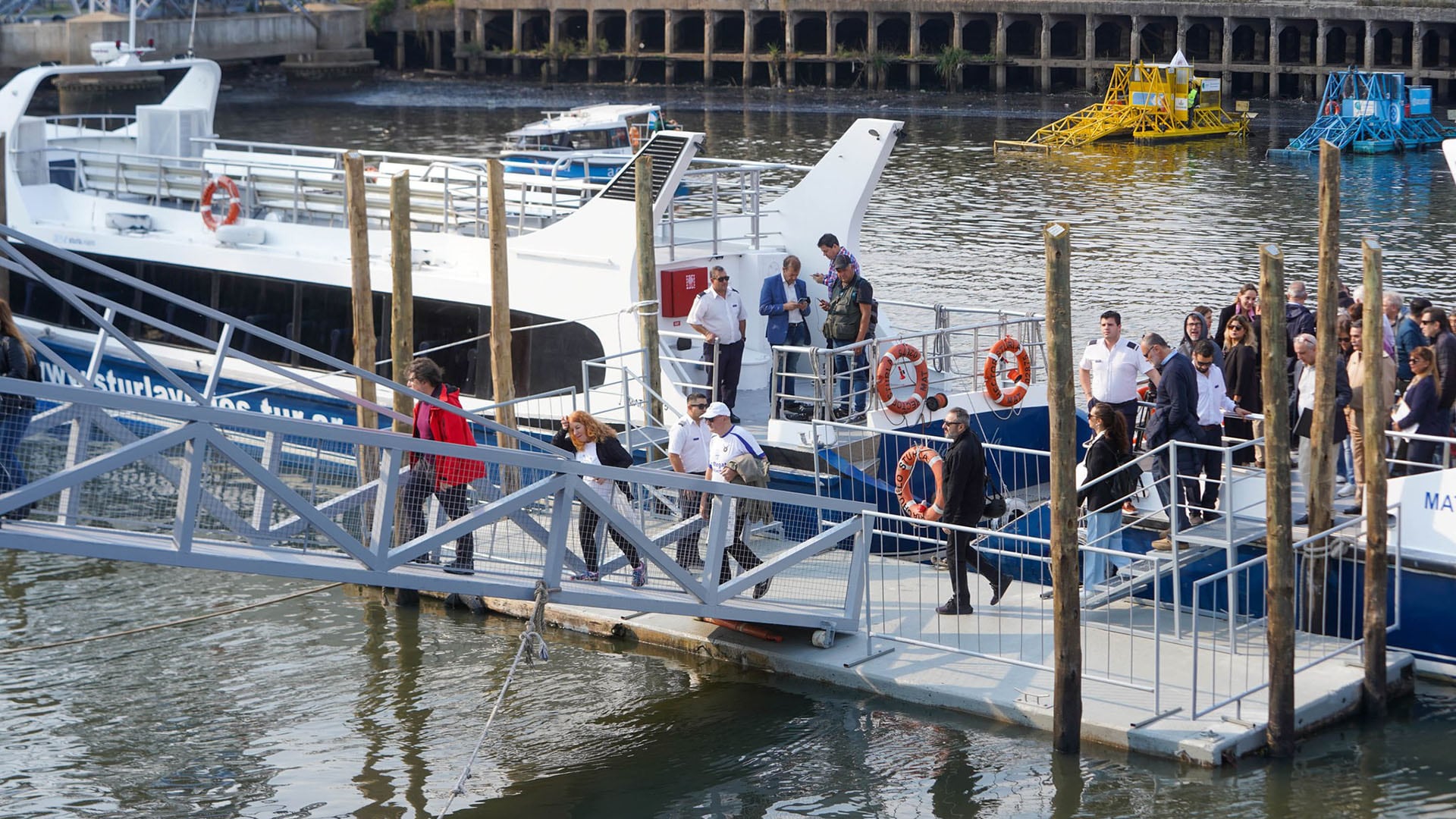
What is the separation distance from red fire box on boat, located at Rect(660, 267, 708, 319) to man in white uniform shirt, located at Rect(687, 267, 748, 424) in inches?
55.6

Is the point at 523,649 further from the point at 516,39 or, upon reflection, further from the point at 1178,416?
the point at 516,39

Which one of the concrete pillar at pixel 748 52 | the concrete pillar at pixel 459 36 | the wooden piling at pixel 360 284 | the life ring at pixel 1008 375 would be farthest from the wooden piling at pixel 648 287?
the concrete pillar at pixel 459 36

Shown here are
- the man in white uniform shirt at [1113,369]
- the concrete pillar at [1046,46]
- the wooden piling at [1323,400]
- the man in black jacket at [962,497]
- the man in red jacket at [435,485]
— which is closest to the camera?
the wooden piling at [1323,400]

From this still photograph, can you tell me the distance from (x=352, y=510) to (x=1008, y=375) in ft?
22.9

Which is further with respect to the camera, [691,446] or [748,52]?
[748,52]

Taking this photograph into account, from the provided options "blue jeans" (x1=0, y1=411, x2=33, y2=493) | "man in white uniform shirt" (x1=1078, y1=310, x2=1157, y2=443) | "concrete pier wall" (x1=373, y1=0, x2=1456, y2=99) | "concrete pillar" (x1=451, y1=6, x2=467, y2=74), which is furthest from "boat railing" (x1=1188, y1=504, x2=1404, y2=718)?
"concrete pillar" (x1=451, y1=6, x2=467, y2=74)

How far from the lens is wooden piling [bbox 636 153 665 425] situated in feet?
51.2

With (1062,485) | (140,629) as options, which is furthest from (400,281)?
(1062,485)

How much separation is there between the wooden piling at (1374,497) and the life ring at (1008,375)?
4.55 m

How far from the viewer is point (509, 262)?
17.6 metres

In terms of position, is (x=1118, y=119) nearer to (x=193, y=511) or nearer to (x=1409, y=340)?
(x=1409, y=340)

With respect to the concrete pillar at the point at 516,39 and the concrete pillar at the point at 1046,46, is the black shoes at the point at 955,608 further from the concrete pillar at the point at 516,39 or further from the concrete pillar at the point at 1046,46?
the concrete pillar at the point at 516,39

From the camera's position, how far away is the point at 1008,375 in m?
16.3

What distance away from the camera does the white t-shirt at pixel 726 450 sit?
12664 millimetres
